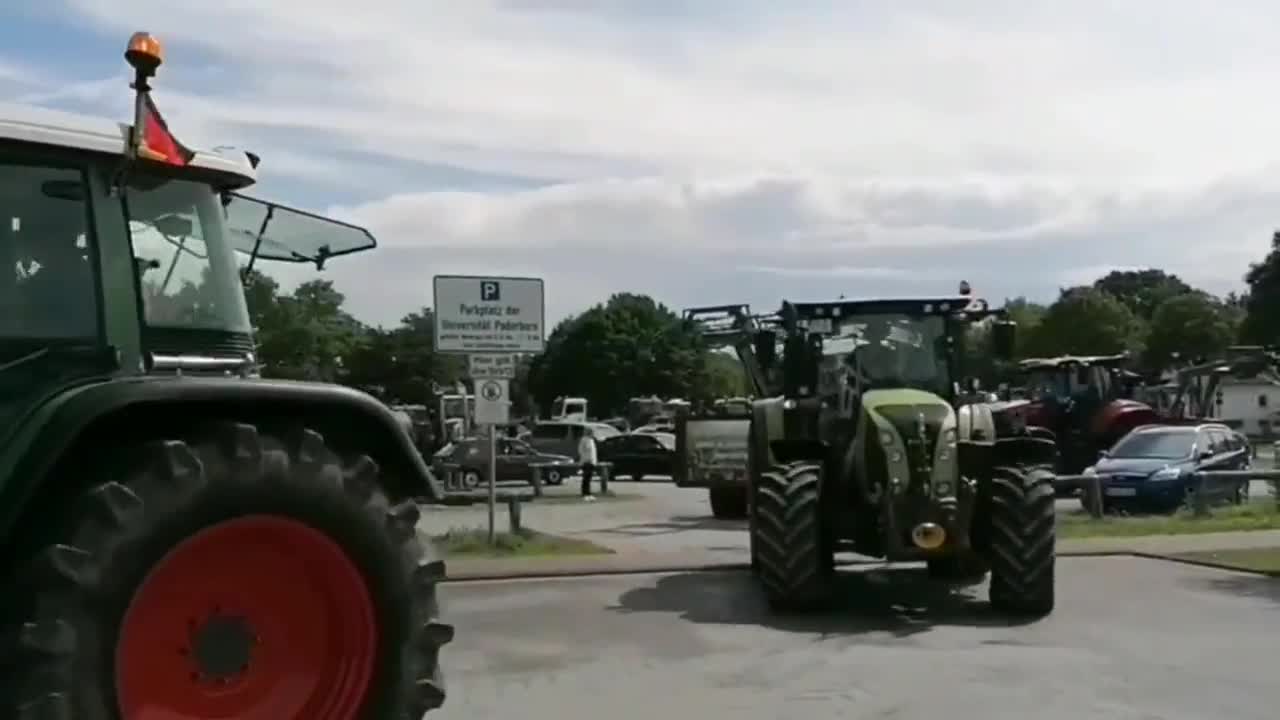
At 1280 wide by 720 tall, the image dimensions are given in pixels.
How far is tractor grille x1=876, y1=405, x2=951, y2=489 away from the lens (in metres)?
12.1

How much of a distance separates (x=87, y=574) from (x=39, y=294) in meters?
1.07

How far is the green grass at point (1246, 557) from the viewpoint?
15127 millimetres

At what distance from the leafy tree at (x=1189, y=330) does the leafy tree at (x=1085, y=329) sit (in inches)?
44.7

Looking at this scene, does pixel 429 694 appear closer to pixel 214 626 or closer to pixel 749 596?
pixel 214 626

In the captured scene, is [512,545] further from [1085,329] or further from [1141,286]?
[1141,286]

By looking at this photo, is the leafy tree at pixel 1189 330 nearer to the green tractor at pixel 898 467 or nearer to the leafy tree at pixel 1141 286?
the leafy tree at pixel 1141 286

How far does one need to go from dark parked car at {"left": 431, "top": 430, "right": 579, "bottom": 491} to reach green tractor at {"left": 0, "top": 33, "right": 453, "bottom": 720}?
2900cm

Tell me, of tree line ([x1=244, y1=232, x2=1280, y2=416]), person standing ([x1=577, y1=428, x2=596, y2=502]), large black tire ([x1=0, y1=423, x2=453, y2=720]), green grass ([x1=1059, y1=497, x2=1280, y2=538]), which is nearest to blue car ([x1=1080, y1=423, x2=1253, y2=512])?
green grass ([x1=1059, y1=497, x2=1280, y2=538])

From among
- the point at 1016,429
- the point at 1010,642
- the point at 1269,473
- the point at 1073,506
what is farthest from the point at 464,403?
the point at 1010,642

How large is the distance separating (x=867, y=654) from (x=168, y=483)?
21.0ft

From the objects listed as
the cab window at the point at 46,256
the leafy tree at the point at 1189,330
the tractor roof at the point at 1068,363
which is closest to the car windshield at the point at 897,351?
the cab window at the point at 46,256

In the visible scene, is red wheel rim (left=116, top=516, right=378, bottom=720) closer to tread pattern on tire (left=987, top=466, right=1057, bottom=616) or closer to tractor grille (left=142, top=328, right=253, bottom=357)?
tractor grille (left=142, top=328, right=253, bottom=357)

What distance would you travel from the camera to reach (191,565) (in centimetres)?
521

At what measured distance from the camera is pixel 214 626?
5234 mm
